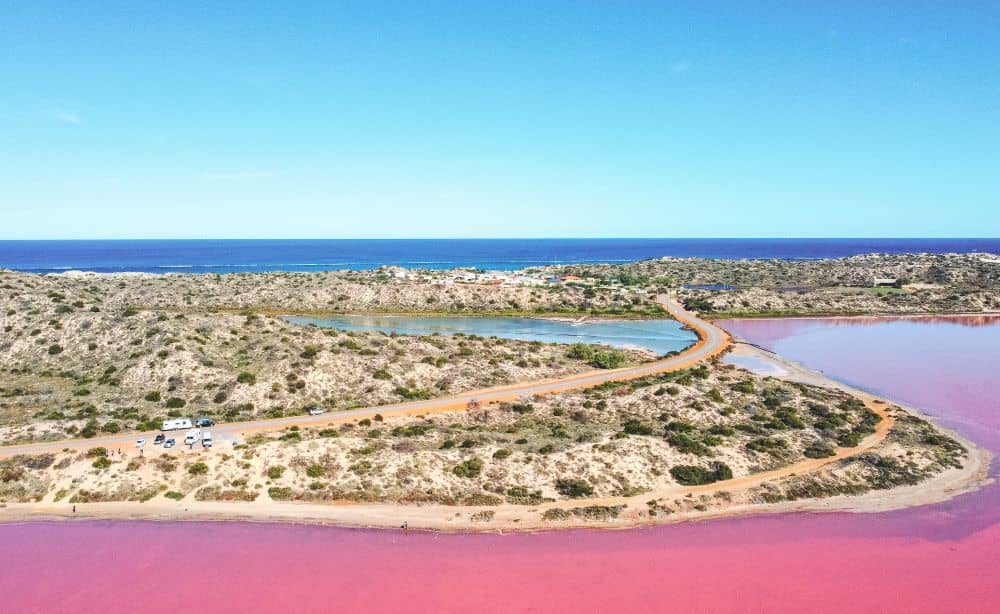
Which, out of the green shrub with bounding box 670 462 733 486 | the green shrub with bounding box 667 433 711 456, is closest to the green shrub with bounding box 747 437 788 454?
the green shrub with bounding box 667 433 711 456

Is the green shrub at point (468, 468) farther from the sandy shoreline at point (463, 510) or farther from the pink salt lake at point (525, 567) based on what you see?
the pink salt lake at point (525, 567)

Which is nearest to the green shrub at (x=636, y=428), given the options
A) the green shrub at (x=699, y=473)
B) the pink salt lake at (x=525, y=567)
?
the green shrub at (x=699, y=473)

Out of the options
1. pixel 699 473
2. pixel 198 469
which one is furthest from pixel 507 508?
pixel 198 469

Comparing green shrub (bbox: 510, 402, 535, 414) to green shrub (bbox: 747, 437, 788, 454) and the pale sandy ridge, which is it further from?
green shrub (bbox: 747, 437, 788, 454)

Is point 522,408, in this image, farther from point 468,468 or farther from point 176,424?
point 176,424

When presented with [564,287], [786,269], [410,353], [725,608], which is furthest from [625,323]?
[786,269]

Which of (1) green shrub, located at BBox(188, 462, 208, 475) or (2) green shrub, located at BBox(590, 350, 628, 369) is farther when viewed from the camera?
(2) green shrub, located at BBox(590, 350, 628, 369)
